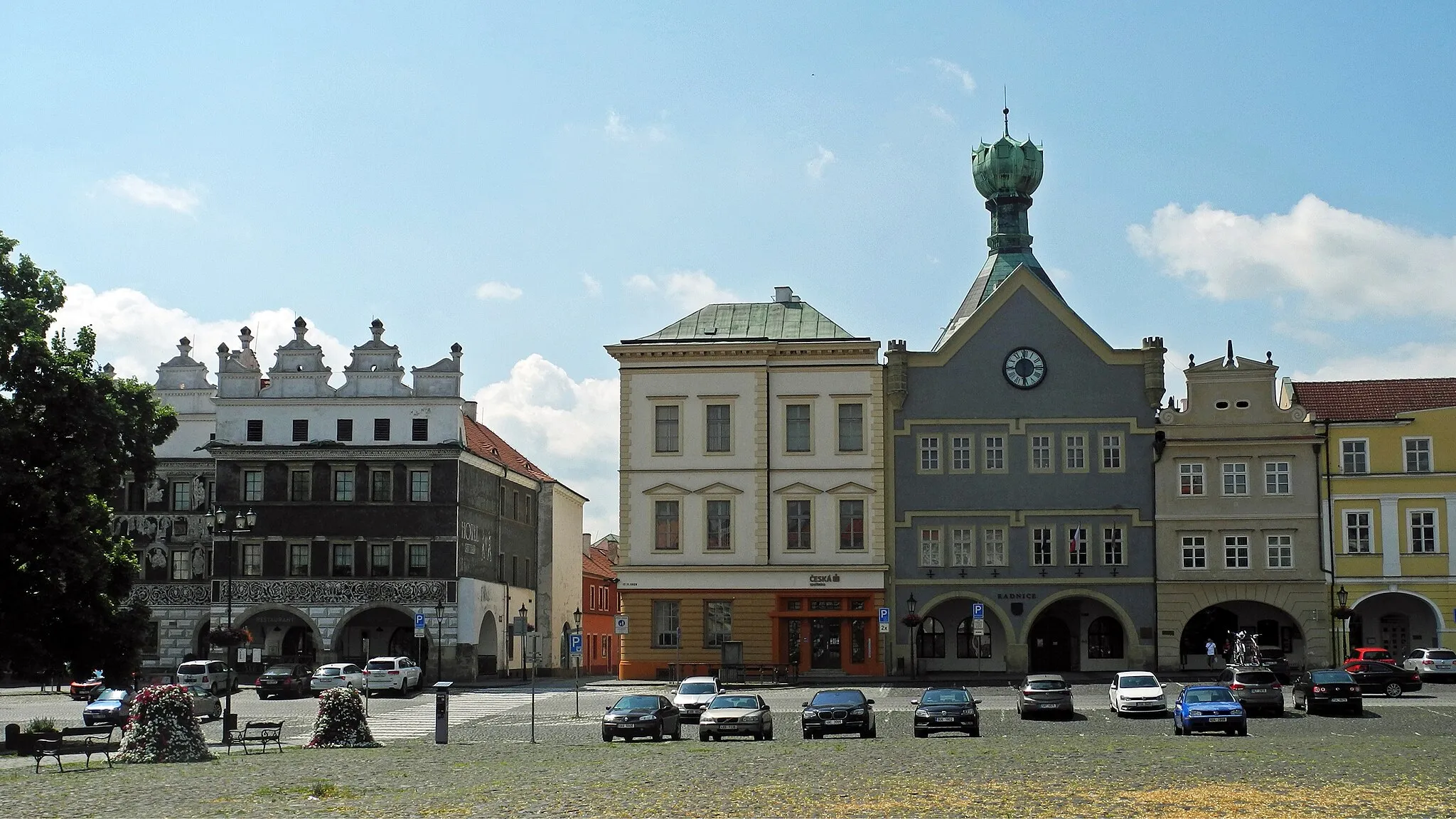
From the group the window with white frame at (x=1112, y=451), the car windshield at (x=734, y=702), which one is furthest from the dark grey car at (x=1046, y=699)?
the window with white frame at (x=1112, y=451)

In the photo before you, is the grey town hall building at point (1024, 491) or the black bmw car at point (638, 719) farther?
the grey town hall building at point (1024, 491)

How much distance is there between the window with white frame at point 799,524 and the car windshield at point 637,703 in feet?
89.5

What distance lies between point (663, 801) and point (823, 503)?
43960mm

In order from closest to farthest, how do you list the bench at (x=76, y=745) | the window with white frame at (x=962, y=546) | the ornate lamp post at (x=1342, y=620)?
the bench at (x=76, y=745) → the ornate lamp post at (x=1342, y=620) → the window with white frame at (x=962, y=546)

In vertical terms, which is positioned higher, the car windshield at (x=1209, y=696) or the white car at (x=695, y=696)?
the car windshield at (x=1209, y=696)

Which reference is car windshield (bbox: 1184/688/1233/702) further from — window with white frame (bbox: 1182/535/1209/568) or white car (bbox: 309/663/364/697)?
white car (bbox: 309/663/364/697)

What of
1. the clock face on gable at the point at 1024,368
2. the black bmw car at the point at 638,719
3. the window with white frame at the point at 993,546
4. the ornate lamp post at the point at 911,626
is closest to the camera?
the black bmw car at the point at 638,719

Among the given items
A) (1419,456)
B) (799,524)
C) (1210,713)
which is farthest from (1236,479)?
(1210,713)

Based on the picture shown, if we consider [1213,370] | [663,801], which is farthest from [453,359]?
[663,801]

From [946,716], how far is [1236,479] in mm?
31631

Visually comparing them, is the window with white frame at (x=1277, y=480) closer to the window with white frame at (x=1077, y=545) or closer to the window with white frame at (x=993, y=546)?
the window with white frame at (x=1077, y=545)

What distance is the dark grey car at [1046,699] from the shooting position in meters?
45.7

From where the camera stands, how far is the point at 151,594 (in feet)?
249

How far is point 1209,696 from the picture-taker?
133ft
